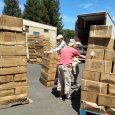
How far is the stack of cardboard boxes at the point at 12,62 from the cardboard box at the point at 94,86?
1962mm

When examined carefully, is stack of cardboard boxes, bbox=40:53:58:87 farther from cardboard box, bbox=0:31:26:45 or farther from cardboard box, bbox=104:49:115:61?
cardboard box, bbox=104:49:115:61

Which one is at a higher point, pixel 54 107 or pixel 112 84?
pixel 112 84

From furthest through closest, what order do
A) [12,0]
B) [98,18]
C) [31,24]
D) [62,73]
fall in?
1. [12,0]
2. [31,24]
3. [98,18]
4. [62,73]

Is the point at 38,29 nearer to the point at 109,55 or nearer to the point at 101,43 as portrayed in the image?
the point at 101,43

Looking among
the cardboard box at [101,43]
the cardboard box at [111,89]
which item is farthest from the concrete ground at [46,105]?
the cardboard box at [101,43]

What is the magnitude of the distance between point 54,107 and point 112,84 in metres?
2.10

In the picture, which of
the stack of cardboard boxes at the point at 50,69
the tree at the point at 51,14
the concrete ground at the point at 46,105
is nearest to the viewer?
the concrete ground at the point at 46,105

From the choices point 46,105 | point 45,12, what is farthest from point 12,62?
point 45,12

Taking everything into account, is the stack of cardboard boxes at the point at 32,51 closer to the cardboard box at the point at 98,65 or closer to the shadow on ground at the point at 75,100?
the shadow on ground at the point at 75,100

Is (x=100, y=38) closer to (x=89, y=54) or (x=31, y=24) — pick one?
(x=89, y=54)

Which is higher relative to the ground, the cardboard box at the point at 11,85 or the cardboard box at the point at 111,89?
the cardboard box at the point at 111,89

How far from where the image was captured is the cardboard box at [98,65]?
255 inches

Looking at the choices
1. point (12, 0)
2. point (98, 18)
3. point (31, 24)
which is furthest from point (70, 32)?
point (98, 18)

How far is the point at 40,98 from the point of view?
8.77 metres
